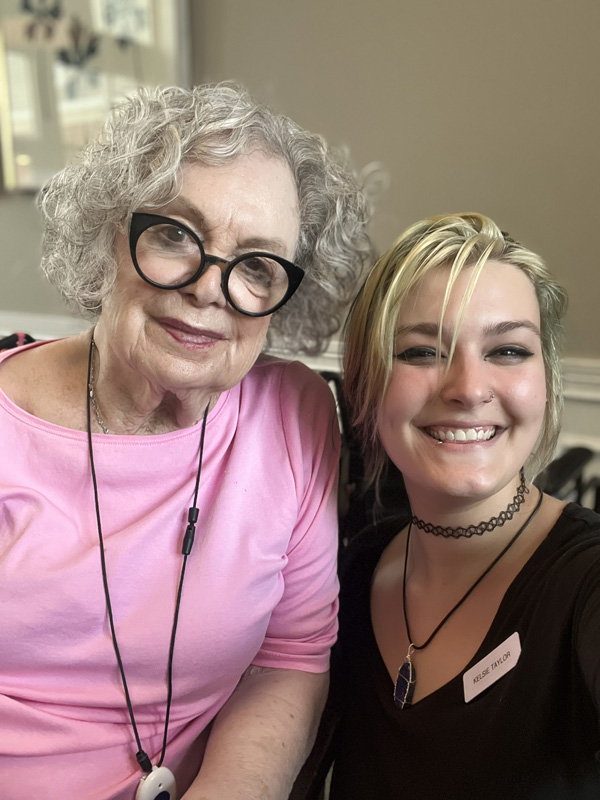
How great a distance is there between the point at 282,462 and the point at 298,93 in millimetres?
1398

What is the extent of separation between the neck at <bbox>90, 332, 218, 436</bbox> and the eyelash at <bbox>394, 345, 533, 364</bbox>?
34cm

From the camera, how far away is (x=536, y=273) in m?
1.11

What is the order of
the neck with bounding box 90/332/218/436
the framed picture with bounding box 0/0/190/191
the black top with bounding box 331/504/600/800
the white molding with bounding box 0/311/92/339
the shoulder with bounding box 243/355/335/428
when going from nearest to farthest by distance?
the black top with bounding box 331/504/600/800
the neck with bounding box 90/332/218/436
the shoulder with bounding box 243/355/335/428
the framed picture with bounding box 0/0/190/191
the white molding with bounding box 0/311/92/339

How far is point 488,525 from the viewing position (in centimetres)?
110

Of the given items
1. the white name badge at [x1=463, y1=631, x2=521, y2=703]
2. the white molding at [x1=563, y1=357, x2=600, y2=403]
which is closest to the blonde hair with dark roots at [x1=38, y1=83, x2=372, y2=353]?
the white name badge at [x1=463, y1=631, x2=521, y2=703]

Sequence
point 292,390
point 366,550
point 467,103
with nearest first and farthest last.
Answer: point 292,390 < point 366,550 < point 467,103

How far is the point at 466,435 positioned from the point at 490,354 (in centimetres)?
14

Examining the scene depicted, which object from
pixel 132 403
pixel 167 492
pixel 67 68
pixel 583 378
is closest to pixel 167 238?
pixel 132 403

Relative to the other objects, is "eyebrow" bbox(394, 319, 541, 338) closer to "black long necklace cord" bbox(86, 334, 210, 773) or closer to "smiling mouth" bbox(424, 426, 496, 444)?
"smiling mouth" bbox(424, 426, 496, 444)

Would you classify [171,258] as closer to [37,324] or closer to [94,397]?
[94,397]

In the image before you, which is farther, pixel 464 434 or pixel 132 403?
pixel 132 403

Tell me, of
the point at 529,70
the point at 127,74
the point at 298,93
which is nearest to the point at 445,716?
the point at 529,70

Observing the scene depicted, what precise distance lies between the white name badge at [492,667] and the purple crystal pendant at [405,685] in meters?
0.12

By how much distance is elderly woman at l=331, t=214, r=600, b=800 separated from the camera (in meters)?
0.92
